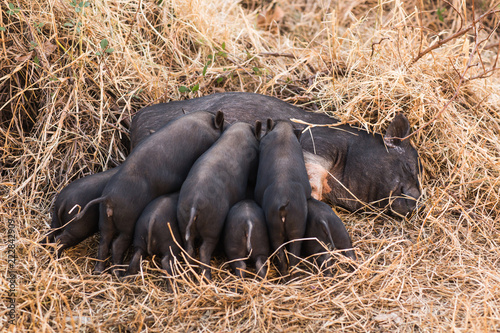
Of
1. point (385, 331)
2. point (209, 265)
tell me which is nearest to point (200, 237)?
point (209, 265)

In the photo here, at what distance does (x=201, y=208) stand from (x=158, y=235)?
282 millimetres

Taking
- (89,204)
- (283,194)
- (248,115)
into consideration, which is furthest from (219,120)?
(89,204)

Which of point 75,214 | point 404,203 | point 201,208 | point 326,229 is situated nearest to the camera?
point 201,208

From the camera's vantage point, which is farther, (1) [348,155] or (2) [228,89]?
(2) [228,89]

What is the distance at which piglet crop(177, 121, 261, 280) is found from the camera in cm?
254

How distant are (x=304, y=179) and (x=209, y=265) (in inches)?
26.6

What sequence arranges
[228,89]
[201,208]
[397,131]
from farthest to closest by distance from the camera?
[228,89] < [397,131] < [201,208]

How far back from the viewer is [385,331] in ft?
7.48

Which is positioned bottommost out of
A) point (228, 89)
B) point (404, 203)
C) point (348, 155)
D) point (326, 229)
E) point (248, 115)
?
point (404, 203)

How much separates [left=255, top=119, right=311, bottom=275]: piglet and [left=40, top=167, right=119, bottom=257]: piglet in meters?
0.89

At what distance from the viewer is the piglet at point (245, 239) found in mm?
2570

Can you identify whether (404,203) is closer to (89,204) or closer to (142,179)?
(142,179)

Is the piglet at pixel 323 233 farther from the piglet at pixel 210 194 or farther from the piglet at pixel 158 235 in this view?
the piglet at pixel 158 235

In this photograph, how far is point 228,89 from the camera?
439cm
